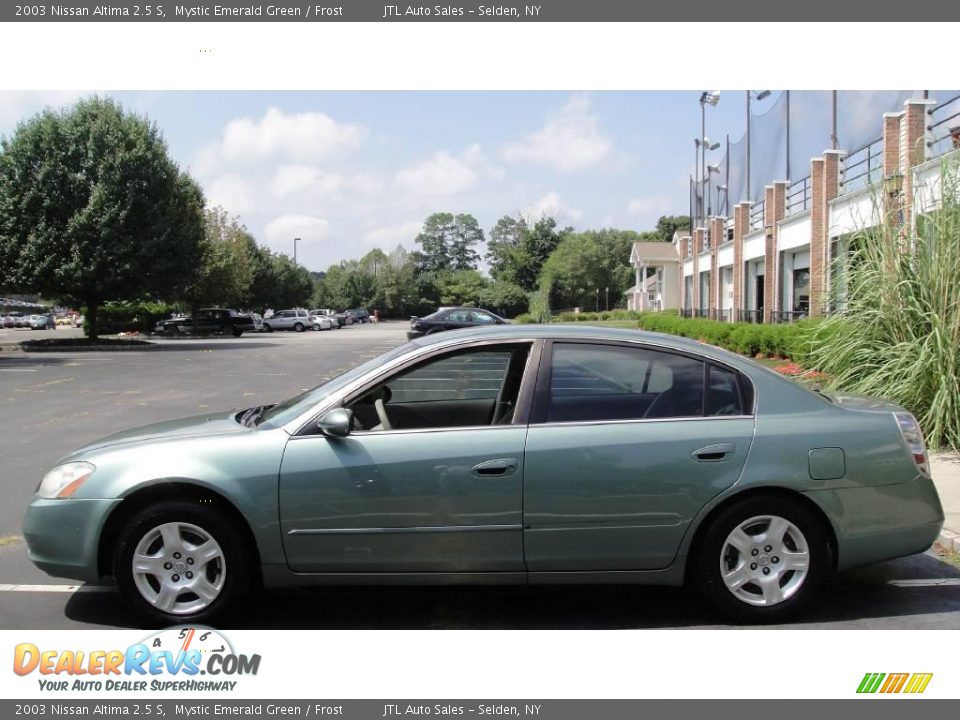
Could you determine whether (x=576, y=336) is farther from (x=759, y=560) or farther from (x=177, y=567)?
→ (x=177, y=567)

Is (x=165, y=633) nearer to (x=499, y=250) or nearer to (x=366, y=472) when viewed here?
(x=366, y=472)

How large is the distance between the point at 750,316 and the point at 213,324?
30757mm

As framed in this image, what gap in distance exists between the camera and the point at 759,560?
4.34 m

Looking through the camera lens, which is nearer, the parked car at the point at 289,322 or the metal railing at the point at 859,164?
the metal railing at the point at 859,164

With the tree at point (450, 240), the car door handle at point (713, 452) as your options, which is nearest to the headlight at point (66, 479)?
the car door handle at point (713, 452)

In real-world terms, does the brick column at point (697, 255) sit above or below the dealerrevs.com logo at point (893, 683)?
above

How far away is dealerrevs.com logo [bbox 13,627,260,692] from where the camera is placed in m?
3.86

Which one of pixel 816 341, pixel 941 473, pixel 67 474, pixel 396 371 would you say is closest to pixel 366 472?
pixel 396 371

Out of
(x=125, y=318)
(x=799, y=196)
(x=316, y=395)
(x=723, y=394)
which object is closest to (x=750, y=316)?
(x=799, y=196)

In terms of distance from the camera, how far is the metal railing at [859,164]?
22.5 m

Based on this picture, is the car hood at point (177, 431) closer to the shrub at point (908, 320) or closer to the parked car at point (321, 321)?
the shrub at point (908, 320)

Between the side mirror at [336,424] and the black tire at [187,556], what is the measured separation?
70 centimetres

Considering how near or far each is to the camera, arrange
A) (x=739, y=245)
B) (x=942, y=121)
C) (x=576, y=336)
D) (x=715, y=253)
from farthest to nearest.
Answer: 1. (x=715, y=253)
2. (x=739, y=245)
3. (x=942, y=121)
4. (x=576, y=336)

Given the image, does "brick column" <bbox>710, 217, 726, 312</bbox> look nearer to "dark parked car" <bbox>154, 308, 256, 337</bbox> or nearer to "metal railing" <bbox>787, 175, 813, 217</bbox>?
"metal railing" <bbox>787, 175, 813, 217</bbox>
